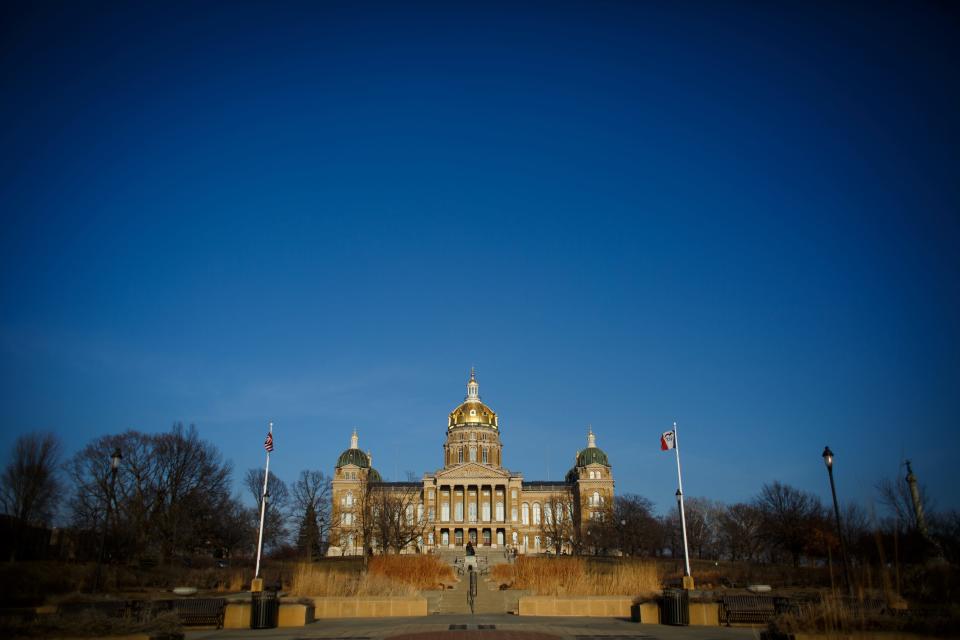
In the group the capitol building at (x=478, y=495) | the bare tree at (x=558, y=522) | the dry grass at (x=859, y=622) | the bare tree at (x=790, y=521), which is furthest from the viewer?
the capitol building at (x=478, y=495)

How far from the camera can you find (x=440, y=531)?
102875mm

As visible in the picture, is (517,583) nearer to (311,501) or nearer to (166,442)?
(166,442)

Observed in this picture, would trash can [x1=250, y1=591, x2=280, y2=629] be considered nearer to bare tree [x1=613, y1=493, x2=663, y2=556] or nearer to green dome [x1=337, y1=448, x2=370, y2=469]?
bare tree [x1=613, y1=493, x2=663, y2=556]

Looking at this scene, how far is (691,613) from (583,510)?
87.6m

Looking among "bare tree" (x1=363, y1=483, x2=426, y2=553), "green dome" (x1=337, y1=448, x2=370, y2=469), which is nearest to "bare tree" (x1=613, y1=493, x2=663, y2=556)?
"bare tree" (x1=363, y1=483, x2=426, y2=553)

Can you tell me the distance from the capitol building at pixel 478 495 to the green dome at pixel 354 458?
34mm

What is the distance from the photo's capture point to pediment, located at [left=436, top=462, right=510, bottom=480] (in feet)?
344

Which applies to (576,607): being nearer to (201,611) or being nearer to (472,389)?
(201,611)

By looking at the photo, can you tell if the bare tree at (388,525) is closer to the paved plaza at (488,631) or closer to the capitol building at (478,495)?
the capitol building at (478,495)

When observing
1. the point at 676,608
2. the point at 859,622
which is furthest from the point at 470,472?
the point at 859,622

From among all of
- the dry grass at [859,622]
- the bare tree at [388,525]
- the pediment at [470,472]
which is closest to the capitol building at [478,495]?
the pediment at [470,472]

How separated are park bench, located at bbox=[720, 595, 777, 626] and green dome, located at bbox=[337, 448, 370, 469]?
98862 millimetres

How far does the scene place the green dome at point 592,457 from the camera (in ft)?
368

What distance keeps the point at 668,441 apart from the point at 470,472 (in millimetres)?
79073
